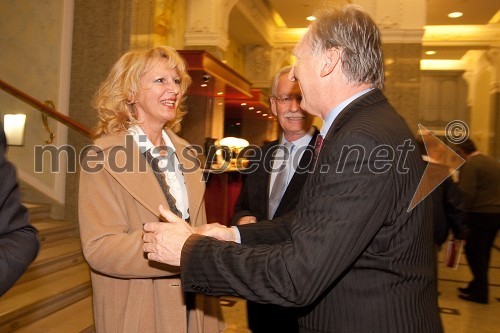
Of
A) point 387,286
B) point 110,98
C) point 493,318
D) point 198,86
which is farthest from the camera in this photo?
point 198,86

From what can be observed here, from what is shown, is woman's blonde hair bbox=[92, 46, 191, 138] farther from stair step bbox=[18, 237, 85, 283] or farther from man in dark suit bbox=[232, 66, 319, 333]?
stair step bbox=[18, 237, 85, 283]

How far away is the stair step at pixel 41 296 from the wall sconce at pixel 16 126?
7.40 ft

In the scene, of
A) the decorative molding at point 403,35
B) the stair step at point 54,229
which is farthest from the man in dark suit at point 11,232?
the decorative molding at point 403,35

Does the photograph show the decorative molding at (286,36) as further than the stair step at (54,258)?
Yes

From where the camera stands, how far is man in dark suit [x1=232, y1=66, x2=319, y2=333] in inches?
91.9

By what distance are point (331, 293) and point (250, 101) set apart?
1027cm

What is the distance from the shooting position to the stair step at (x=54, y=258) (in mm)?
4234

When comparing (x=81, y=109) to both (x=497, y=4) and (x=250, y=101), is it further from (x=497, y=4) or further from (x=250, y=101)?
(x=497, y=4)

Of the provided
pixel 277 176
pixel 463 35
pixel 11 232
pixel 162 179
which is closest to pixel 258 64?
pixel 463 35

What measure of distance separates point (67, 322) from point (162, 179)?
2.33 m

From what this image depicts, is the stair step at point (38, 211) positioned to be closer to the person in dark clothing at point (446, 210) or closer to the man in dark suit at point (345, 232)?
the person in dark clothing at point (446, 210)

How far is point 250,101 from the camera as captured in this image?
11.3 meters

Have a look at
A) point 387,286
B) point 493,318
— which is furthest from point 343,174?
point 493,318

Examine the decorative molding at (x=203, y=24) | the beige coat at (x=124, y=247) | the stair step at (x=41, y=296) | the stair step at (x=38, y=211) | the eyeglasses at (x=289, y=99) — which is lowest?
the stair step at (x=41, y=296)
